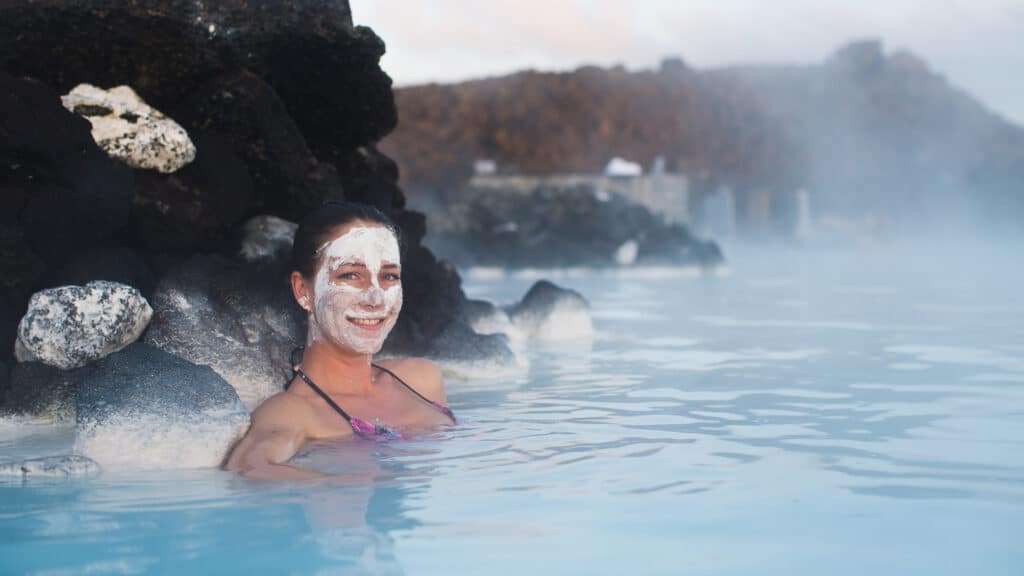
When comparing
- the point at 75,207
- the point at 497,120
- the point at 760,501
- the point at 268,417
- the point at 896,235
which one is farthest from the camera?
the point at 896,235

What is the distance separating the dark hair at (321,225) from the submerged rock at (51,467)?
106cm

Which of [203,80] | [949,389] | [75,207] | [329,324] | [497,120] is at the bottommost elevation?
[949,389]

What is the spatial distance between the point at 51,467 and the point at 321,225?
1.29 meters

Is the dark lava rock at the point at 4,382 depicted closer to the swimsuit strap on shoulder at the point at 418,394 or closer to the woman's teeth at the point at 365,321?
the swimsuit strap on shoulder at the point at 418,394

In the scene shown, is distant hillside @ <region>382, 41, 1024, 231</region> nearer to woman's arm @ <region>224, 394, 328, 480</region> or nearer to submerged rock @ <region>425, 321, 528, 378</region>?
submerged rock @ <region>425, 321, 528, 378</region>

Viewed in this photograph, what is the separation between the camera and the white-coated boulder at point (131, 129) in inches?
241

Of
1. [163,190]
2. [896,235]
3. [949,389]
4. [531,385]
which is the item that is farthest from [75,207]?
[896,235]

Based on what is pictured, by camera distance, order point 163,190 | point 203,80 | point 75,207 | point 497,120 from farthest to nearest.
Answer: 1. point 497,120
2. point 203,80
3. point 163,190
4. point 75,207

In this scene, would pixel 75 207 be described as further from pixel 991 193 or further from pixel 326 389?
pixel 991 193

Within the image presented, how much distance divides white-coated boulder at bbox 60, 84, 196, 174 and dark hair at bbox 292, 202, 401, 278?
188 cm

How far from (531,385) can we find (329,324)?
260 cm

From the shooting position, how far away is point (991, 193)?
43719 mm

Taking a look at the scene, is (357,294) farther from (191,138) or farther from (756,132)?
(756,132)

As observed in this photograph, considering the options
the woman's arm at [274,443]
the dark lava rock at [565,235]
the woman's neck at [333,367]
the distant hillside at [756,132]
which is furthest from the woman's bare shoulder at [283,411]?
the distant hillside at [756,132]
